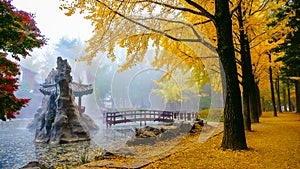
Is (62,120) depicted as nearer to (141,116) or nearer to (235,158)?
(141,116)

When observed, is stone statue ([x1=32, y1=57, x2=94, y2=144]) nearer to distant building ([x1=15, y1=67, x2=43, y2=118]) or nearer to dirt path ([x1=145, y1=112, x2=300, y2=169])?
dirt path ([x1=145, y1=112, x2=300, y2=169])

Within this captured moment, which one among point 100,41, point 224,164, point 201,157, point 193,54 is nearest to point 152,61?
point 193,54

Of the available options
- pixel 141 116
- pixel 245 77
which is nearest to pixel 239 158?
pixel 245 77

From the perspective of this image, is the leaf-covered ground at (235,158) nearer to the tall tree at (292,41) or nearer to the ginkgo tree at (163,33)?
the ginkgo tree at (163,33)

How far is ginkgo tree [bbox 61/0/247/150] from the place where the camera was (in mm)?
5664

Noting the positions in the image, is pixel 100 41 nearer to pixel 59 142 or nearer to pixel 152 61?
pixel 152 61

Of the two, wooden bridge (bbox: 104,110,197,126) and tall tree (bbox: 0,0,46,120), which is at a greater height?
tall tree (bbox: 0,0,46,120)

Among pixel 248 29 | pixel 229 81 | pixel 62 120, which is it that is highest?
pixel 248 29

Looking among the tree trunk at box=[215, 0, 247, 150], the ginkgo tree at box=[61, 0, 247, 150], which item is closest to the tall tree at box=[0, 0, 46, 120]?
the ginkgo tree at box=[61, 0, 247, 150]

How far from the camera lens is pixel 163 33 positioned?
22.5 ft

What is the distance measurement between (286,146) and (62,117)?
11.5 meters

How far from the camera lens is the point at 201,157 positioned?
4934 mm

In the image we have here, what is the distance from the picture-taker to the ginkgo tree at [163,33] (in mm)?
5664

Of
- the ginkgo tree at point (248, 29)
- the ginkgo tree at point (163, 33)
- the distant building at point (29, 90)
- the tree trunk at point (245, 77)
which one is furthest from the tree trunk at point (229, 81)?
the distant building at point (29, 90)
